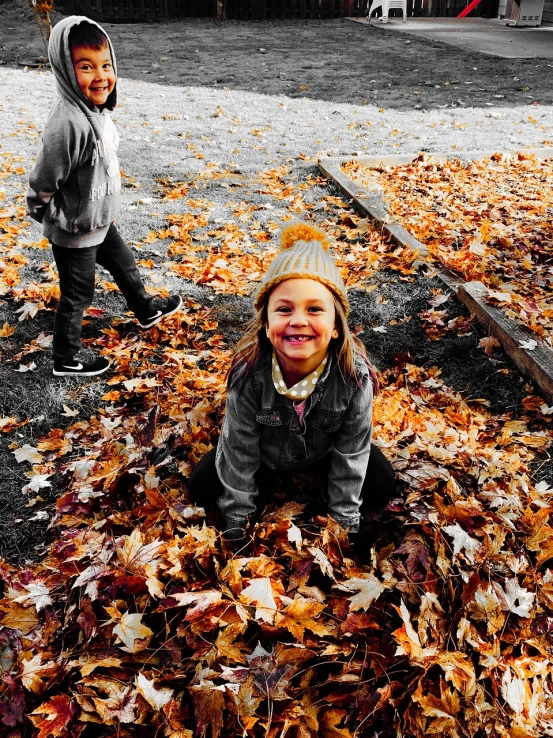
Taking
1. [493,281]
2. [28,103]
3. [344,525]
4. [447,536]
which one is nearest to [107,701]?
[344,525]

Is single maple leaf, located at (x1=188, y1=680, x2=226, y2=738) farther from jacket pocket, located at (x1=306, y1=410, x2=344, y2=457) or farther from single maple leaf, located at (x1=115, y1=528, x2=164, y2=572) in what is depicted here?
jacket pocket, located at (x1=306, y1=410, x2=344, y2=457)

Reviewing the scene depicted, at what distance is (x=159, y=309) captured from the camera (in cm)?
407

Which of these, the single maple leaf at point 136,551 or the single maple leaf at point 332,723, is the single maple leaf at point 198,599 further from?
the single maple leaf at point 332,723

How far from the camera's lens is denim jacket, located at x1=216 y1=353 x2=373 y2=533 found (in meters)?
2.12

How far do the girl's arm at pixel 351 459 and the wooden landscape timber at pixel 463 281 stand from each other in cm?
154

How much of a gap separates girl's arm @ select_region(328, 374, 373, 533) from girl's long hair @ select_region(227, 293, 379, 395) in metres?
0.09

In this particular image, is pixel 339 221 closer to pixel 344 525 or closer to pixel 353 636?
pixel 344 525

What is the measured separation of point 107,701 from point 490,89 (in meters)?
11.2

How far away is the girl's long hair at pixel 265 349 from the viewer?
2066mm

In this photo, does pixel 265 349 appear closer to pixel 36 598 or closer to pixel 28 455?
pixel 36 598

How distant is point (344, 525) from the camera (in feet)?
7.49

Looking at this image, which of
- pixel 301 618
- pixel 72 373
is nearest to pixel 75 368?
pixel 72 373

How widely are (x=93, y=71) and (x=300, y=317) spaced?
6.19 feet

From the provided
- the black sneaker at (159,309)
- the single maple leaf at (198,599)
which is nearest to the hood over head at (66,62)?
the black sneaker at (159,309)
